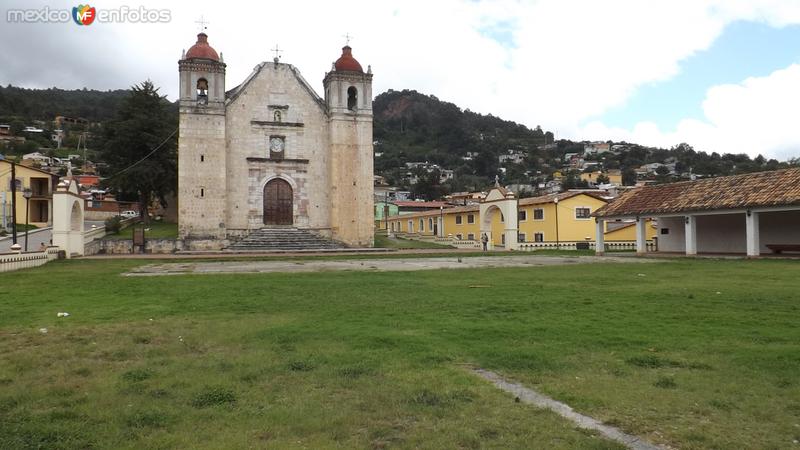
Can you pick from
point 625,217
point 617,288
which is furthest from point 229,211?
point 617,288

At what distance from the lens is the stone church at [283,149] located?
33.2 meters

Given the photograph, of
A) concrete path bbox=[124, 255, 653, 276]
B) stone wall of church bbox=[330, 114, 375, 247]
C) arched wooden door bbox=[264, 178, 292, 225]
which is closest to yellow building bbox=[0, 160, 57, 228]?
arched wooden door bbox=[264, 178, 292, 225]

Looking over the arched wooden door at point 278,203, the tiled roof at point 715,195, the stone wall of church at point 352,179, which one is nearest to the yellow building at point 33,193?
the arched wooden door at point 278,203

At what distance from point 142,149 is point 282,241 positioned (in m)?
13.1

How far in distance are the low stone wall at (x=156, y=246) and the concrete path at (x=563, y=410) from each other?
92.7 feet

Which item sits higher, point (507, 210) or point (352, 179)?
point (352, 179)

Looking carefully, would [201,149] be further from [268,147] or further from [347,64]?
[347,64]

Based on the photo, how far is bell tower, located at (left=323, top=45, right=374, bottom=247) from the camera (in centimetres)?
3525

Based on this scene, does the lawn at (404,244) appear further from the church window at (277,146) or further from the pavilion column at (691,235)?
the pavilion column at (691,235)

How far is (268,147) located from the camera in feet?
115

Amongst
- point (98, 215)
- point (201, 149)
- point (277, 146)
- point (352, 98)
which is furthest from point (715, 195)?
point (98, 215)

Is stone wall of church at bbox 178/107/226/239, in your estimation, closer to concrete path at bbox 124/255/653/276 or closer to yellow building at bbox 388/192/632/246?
concrete path at bbox 124/255/653/276

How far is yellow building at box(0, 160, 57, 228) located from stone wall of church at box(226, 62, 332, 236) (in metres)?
19.6

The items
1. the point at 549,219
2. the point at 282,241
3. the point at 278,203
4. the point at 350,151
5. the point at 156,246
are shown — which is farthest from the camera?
the point at 549,219
